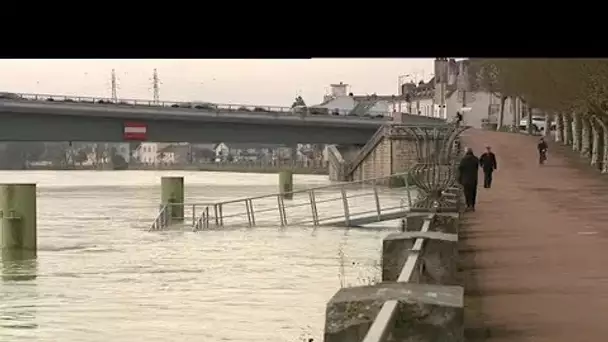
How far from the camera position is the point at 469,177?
24.6 metres

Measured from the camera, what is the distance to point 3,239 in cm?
3438

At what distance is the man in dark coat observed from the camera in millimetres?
24562

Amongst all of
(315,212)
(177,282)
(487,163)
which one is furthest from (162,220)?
(177,282)

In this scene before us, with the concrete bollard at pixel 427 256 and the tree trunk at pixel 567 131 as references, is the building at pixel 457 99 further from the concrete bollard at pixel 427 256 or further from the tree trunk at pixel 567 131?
the concrete bollard at pixel 427 256

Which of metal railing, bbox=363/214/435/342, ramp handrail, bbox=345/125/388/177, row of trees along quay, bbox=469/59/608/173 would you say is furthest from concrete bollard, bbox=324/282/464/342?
ramp handrail, bbox=345/125/388/177

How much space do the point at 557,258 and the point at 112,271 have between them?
1490 cm

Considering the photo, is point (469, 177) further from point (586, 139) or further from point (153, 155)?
point (153, 155)

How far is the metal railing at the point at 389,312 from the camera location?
6.31m

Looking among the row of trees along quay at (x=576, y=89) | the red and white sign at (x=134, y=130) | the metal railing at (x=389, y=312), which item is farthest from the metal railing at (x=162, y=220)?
the metal railing at (x=389, y=312)

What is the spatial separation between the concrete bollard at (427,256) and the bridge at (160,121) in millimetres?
37964

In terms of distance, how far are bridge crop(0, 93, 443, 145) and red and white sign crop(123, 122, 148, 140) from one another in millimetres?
137

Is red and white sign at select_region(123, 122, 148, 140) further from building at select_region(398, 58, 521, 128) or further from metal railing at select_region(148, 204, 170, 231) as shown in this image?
building at select_region(398, 58, 521, 128)
